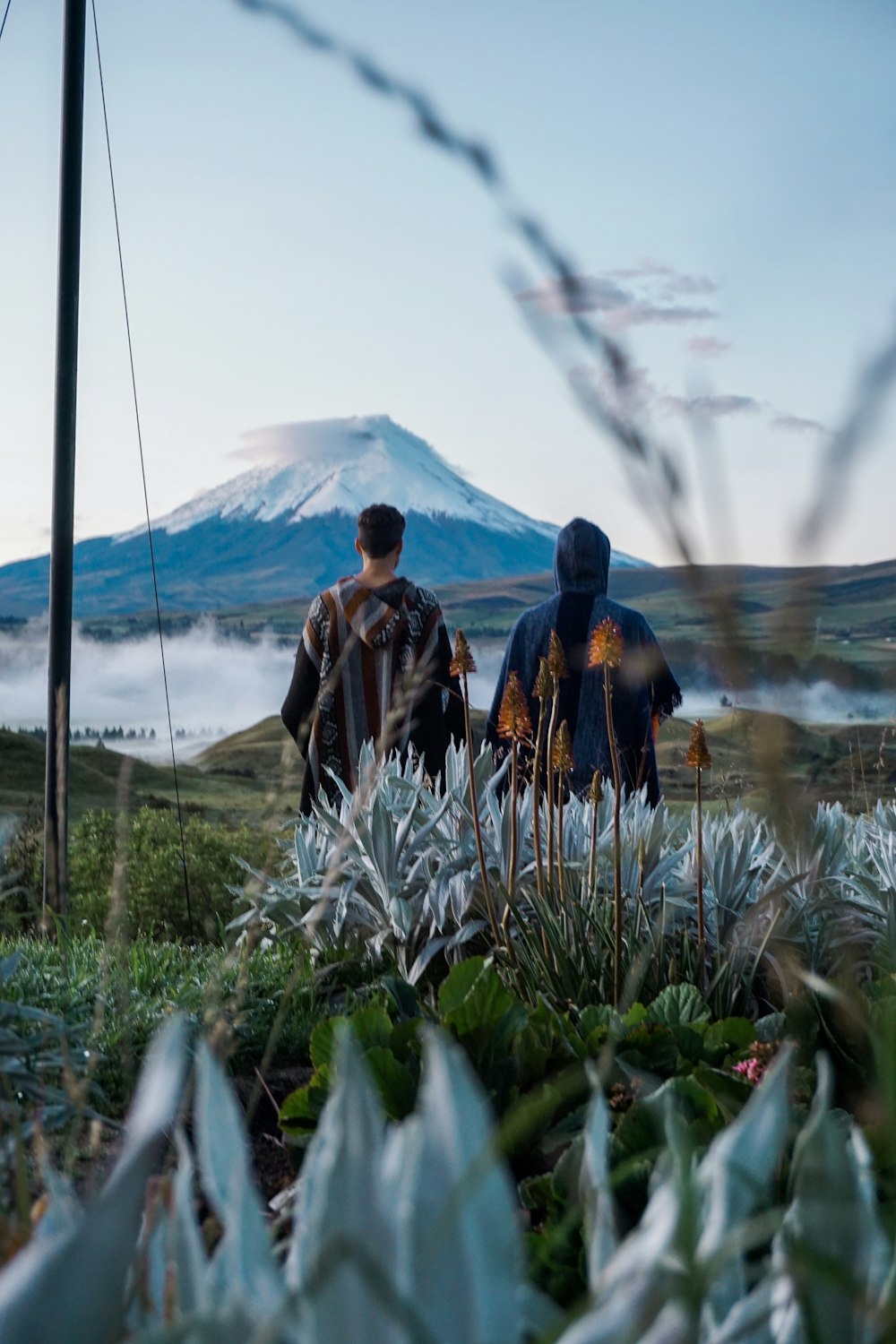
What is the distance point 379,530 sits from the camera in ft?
16.9

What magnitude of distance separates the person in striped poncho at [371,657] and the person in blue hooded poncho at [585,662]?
0.40m

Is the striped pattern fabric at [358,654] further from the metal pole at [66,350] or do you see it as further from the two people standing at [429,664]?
the metal pole at [66,350]

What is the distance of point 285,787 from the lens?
163cm

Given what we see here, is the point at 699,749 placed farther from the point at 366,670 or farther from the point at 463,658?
the point at 366,670

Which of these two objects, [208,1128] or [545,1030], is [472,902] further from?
[208,1128]

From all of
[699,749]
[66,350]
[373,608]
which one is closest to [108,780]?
[373,608]

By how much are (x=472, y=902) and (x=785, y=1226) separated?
2.39 m

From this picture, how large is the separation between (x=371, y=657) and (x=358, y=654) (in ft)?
0.19

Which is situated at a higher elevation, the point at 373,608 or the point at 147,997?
the point at 373,608

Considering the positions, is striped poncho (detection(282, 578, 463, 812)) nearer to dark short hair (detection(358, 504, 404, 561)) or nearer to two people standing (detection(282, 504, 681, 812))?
two people standing (detection(282, 504, 681, 812))

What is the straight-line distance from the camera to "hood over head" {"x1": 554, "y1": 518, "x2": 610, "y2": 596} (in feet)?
16.3

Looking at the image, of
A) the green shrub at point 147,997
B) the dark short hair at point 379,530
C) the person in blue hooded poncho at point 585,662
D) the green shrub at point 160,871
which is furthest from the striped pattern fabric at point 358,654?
the green shrub at point 147,997

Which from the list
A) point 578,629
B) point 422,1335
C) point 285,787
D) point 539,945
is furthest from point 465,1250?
point 578,629

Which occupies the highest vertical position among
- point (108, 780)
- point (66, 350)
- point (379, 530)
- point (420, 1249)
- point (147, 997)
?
point (66, 350)
